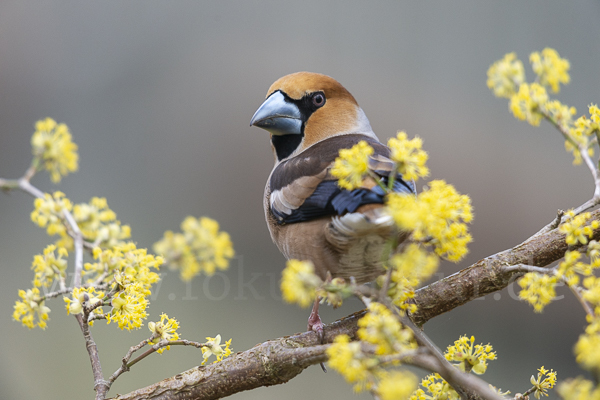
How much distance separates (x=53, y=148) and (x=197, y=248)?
0.25 meters

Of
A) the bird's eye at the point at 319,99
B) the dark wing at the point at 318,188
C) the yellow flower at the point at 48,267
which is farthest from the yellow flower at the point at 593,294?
the bird's eye at the point at 319,99

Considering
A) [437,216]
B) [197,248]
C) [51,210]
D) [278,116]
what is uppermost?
[278,116]

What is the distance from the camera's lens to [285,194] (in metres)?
1.31

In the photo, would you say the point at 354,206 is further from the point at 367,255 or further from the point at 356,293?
the point at 356,293

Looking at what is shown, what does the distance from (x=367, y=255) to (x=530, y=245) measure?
1.28 feet

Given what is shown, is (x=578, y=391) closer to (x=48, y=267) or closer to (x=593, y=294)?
(x=593, y=294)

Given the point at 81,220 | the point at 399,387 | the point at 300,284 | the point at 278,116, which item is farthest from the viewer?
the point at 278,116

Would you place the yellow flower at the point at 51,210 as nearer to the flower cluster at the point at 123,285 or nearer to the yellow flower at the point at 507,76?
the flower cluster at the point at 123,285

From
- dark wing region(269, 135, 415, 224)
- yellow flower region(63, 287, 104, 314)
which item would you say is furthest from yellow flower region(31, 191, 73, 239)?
dark wing region(269, 135, 415, 224)

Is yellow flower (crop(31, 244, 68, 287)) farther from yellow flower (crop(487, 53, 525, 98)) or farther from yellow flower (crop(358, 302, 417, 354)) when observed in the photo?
yellow flower (crop(487, 53, 525, 98))

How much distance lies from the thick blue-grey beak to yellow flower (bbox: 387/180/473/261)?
88 cm

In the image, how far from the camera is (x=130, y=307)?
834 millimetres

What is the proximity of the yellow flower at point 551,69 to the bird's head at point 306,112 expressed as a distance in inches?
34.6

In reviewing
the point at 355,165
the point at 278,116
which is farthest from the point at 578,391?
the point at 278,116
